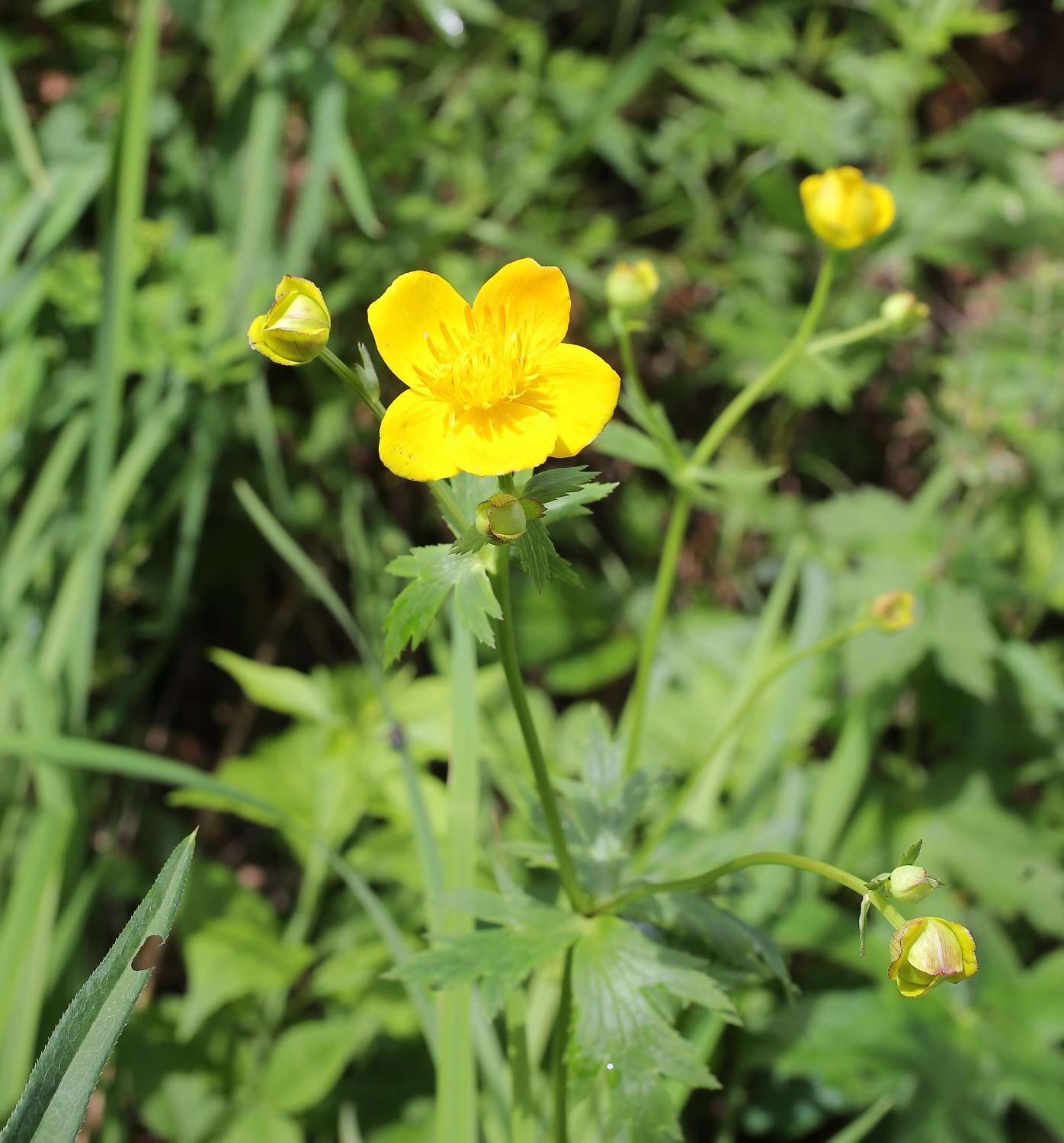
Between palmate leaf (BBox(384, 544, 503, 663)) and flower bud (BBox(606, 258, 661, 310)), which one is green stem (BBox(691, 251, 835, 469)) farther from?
palmate leaf (BBox(384, 544, 503, 663))

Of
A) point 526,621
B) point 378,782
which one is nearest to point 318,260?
point 526,621

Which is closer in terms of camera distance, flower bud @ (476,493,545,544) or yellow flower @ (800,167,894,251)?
flower bud @ (476,493,545,544)

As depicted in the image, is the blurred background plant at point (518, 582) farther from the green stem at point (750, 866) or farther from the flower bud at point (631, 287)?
the flower bud at point (631, 287)

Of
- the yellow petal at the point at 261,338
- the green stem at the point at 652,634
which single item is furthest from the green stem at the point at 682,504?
the yellow petal at the point at 261,338

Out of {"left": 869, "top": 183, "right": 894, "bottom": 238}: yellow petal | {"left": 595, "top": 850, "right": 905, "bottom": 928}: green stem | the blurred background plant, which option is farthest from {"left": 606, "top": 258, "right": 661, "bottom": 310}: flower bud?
{"left": 595, "top": 850, "right": 905, "bottom": 928}: green stem

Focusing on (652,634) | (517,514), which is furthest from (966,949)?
(652,634)

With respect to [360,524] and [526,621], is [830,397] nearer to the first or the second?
[526,621]
